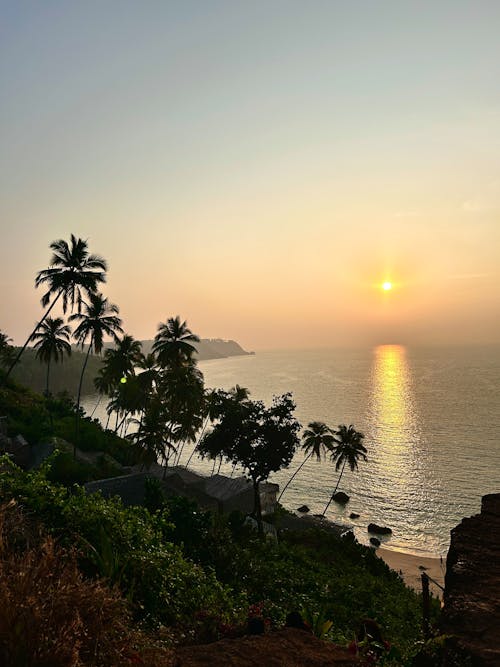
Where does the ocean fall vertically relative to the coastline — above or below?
above

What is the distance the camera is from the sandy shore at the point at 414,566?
39.8m

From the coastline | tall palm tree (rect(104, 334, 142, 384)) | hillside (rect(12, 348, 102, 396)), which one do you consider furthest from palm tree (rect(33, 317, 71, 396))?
hillside (rect(12, 348, 102, 396))

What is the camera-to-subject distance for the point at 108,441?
56.8 m

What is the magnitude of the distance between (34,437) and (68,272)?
54.6 ft

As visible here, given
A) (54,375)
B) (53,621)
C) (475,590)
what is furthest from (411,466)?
(54,375)

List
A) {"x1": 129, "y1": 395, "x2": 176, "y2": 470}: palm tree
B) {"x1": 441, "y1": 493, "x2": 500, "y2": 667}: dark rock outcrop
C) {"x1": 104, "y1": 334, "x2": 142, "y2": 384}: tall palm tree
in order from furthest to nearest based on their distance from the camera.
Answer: {"x1": 104, "y1": 334, "x2": 142, "y2": 384}: tall palm tree
{"x1": 129, "y1": 395, "x2": 176, "y2": 470}: palm tree
{"x1": 441, "y1": 493, "x2": 500, "y2": 667}: dark rock outcrop

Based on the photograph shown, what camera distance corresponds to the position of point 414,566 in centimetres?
4347

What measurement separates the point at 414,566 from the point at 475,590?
140 ft

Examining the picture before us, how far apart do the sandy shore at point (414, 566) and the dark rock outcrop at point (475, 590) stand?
3443 cm

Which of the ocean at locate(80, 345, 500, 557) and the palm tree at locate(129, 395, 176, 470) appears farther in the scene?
the ocean at locate(80, 345, 500, 557)

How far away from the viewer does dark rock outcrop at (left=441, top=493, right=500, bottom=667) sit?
649cm

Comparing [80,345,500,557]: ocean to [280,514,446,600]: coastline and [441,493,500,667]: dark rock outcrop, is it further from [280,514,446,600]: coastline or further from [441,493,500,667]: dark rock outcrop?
[441,493,500,667]: dark rock outcrop

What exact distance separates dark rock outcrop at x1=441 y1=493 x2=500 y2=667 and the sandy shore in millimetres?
34425

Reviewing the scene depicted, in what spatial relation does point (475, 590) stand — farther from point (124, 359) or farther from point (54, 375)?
point (54, 375)
